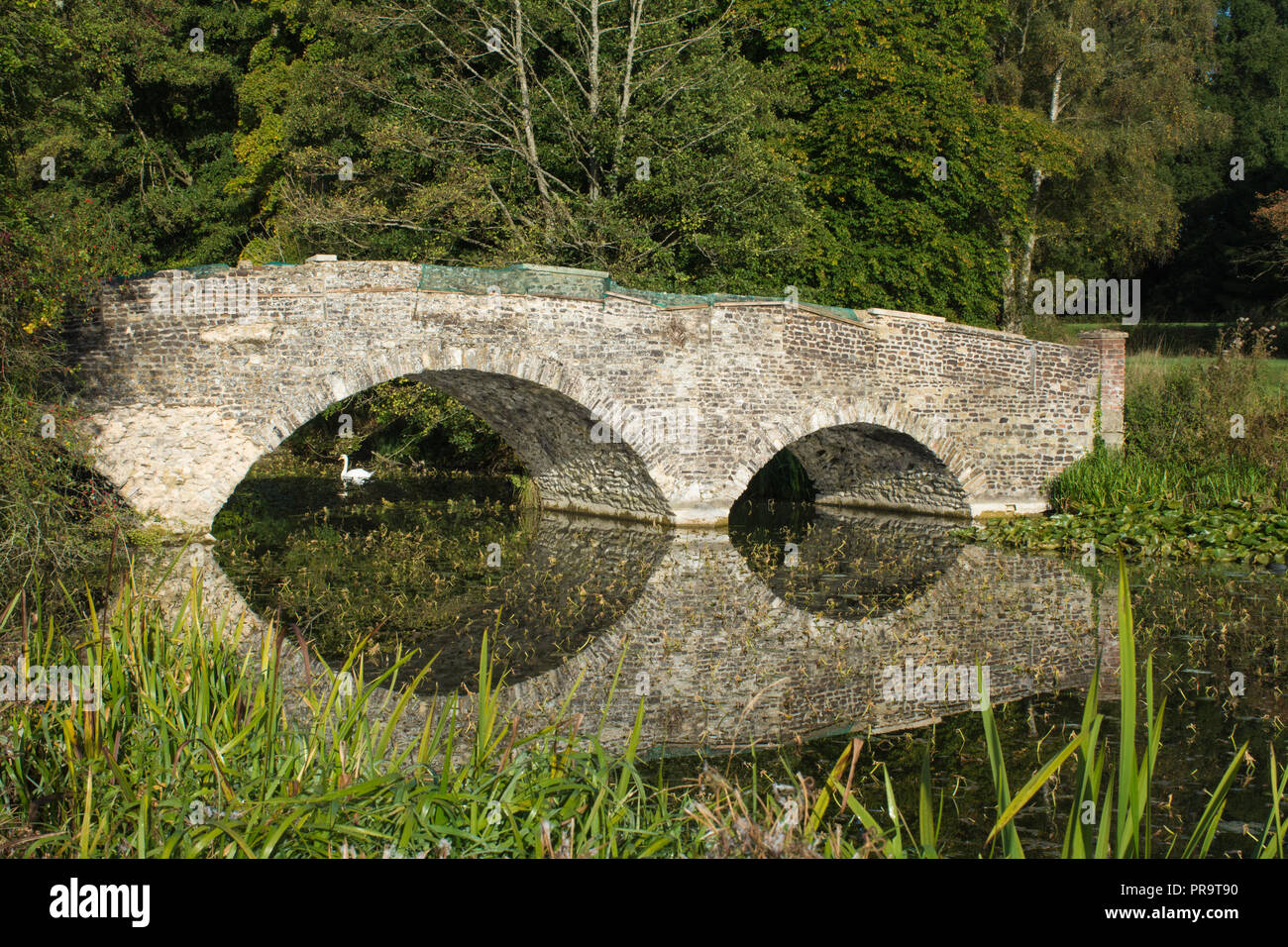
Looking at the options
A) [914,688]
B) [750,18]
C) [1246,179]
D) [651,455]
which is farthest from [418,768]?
[1246,179]

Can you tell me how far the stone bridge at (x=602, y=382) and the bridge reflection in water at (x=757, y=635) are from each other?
A: 1326 mm

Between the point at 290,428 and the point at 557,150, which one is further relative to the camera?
the point at 557,150

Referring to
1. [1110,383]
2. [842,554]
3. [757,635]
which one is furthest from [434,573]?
[1110,383]

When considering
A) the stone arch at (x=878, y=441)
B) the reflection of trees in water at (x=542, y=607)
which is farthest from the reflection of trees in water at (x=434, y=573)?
the stone arch at (x=878, y=441)

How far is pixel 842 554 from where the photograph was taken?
12.8 meters

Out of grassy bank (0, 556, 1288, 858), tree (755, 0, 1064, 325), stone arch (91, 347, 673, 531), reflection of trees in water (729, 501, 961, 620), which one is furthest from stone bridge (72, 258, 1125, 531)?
grassy bank (0, 556, 1288, 858)

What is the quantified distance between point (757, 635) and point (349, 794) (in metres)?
5.40

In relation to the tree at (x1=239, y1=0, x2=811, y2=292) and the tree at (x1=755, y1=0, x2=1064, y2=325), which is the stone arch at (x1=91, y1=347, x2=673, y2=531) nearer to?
the tree at (x1=239, y1=0, x2=811, y2=292)

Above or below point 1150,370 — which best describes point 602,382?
below

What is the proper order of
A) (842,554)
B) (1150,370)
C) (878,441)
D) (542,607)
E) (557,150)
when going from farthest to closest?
(557,150) < (1150,370) < (878,441) < (842,554) < (542,607)

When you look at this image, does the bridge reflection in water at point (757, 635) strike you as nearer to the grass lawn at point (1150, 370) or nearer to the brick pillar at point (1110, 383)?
the brick pillar at point (1110, 383)

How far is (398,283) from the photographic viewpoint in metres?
12.2

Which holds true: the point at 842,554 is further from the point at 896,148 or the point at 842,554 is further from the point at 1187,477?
the point at 896,148

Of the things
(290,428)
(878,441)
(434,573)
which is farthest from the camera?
(878,441)
